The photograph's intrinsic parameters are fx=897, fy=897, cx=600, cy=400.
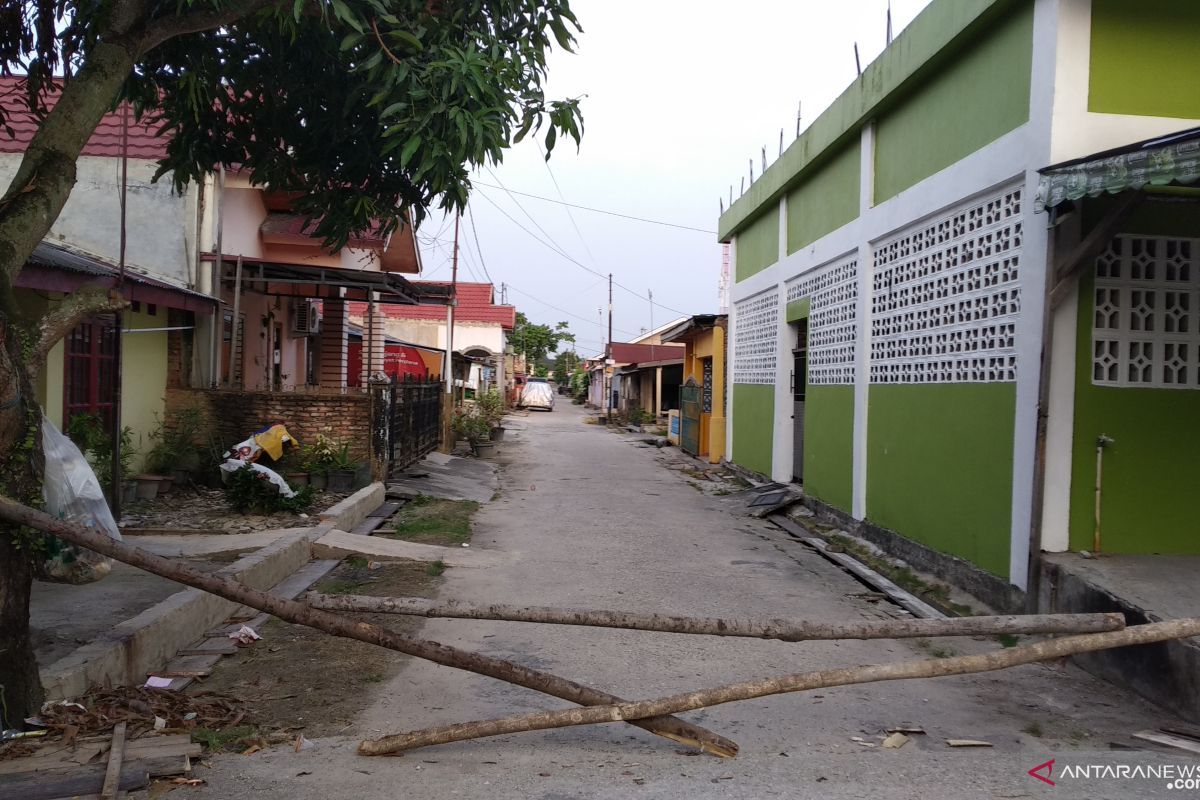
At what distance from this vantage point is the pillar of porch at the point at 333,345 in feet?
58.6

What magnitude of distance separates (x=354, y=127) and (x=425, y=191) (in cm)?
64

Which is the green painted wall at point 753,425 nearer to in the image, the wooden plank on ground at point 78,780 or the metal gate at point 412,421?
the metal gate at point 412,421

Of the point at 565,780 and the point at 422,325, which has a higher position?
the point at 422,325

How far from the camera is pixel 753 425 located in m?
16.4

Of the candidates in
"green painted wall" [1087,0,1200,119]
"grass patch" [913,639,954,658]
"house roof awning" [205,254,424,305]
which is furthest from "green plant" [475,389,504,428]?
"green painted wall" [1087,0,1200,119]

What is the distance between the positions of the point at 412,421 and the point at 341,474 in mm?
3449

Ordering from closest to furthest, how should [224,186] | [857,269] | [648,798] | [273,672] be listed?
[648,798]
[273,672]
[857,269]
[224,186]

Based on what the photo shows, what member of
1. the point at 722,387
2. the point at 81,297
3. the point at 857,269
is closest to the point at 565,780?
the point at 81,297

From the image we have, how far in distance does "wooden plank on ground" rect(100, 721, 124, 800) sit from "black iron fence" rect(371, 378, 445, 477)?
8.69 metres

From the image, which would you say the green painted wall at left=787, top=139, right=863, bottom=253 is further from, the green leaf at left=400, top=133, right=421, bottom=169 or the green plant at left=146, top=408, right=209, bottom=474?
the green plant at left=146, top=408, right=209, bottom=474

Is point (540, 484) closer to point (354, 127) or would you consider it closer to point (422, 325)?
point (354, 127)

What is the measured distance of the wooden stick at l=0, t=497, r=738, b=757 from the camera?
3.68 metres

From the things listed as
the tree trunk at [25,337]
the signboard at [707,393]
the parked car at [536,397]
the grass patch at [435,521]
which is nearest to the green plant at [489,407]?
the signboard at [707,393]

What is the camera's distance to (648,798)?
359 centimetres
